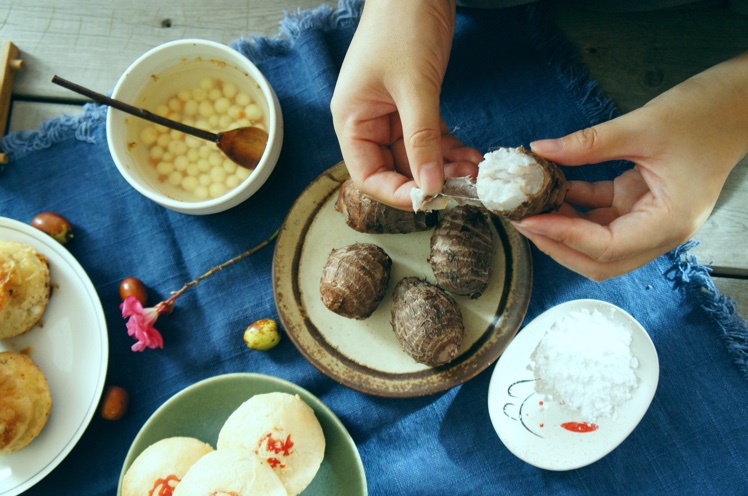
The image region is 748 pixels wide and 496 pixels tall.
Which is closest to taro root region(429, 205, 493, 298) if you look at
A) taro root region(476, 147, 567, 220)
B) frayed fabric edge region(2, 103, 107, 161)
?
taro root region(476, 147, 567, 220)

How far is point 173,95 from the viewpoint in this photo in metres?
1.17

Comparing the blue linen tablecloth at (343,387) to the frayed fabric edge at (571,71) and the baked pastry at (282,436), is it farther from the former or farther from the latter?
the baked pastry at (282,436)

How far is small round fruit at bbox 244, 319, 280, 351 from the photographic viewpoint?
1.09m

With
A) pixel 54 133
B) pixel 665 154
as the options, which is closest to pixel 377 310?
pixel 665 154

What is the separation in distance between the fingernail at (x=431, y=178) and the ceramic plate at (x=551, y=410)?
0.32 m

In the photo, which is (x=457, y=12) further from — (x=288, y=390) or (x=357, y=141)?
(x=288, y=390)

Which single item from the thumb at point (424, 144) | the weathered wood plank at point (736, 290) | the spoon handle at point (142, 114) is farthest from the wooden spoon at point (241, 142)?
the weathered wood plank at point (736, 290)

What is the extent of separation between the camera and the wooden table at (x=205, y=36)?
46.6 inches

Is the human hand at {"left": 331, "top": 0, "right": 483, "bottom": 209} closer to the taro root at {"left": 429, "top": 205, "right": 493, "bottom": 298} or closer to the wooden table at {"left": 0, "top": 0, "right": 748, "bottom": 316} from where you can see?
the taro root at {"left": 429, "top": 205, "right": 493, "bottom": 298}

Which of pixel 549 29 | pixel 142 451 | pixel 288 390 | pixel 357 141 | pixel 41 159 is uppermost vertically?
pixel 549 29

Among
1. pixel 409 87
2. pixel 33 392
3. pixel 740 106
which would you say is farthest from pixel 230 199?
pixel 740 106

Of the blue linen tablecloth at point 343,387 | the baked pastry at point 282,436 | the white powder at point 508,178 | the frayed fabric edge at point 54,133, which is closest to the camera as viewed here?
the white powder at point 508,178

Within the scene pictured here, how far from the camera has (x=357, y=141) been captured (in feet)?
3.17

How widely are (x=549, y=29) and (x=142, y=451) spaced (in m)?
1.11
